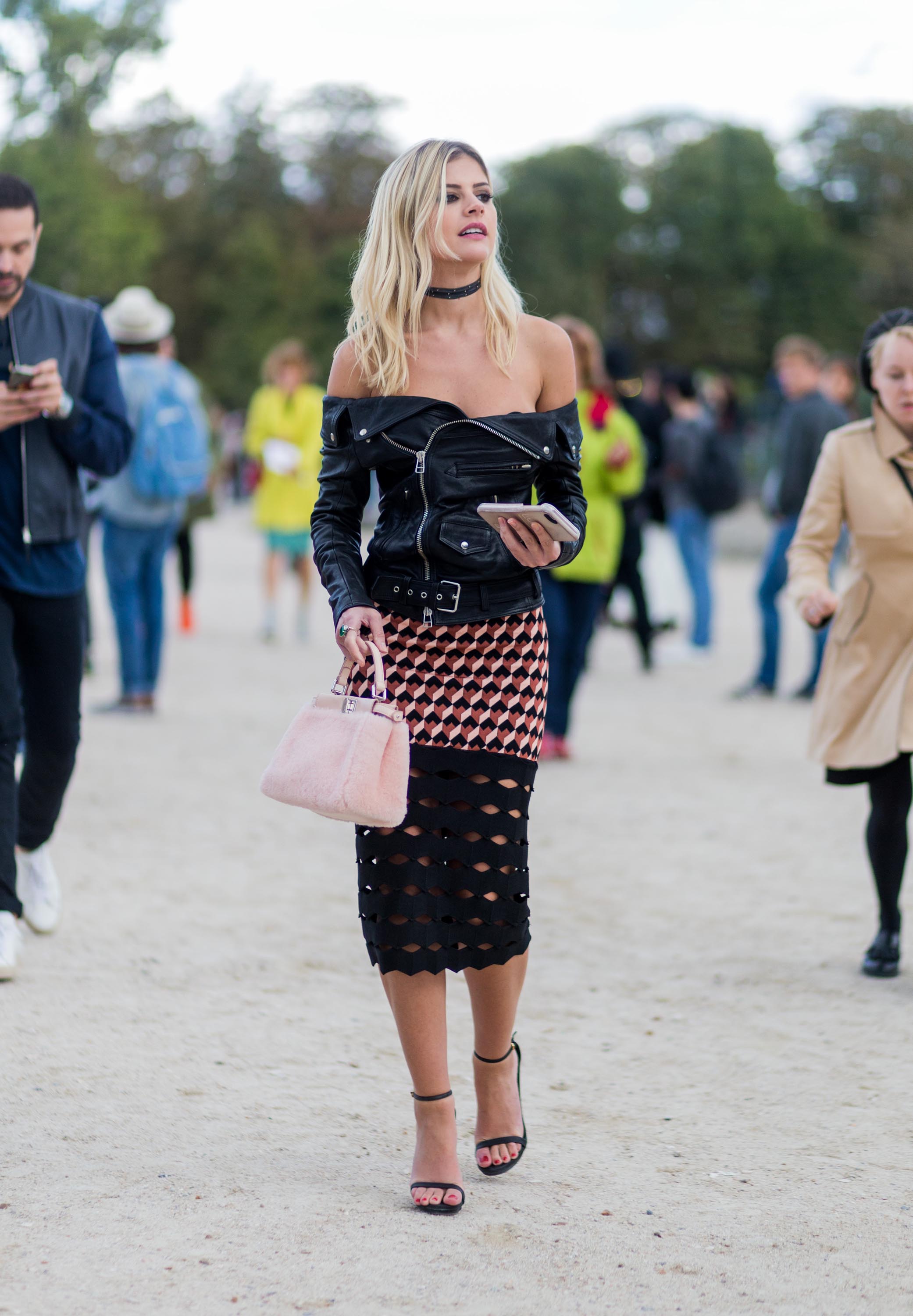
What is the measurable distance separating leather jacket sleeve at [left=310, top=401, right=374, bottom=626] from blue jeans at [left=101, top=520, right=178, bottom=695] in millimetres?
6049

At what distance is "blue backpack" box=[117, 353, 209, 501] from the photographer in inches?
367

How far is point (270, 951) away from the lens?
5352mm

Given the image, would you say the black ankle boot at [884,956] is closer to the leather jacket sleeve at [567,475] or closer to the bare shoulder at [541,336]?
the leather jacket sleeve at [567,475]

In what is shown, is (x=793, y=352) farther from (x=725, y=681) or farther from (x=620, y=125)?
(x=620, y=125)

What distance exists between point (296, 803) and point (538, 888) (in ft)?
10.2

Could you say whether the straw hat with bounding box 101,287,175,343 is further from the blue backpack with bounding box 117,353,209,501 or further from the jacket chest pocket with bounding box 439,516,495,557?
the jacket chest pocket with bounding box 439,516,495,557

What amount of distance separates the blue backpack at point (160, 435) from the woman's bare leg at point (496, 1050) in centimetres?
614

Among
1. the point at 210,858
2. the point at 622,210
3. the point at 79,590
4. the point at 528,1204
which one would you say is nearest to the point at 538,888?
the point at 210,858

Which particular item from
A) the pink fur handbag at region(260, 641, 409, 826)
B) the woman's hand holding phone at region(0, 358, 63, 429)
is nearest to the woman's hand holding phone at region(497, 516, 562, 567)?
the pink fur handbag at region(260, 641, 409, 826)

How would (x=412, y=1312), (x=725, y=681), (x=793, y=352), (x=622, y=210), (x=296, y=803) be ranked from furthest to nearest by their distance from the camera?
(x=622, y=210), (x=725, y=681), (x=793, y=352), (x=296, y=803), (x=412, y=1312)

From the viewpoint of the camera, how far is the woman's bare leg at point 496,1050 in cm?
359

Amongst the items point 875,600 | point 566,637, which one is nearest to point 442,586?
point 875,600

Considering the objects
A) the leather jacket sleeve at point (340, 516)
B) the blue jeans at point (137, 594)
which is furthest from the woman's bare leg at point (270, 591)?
the leather jacket sleeve at point (340, 516)

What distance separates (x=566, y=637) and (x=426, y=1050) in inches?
208
